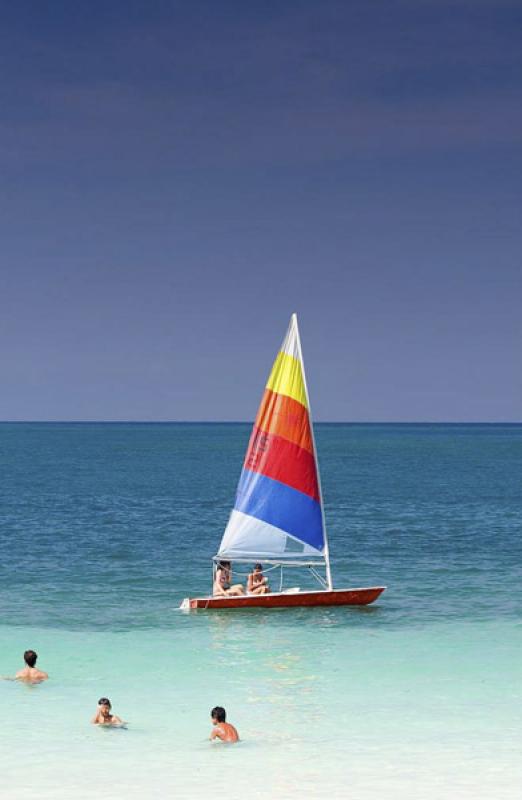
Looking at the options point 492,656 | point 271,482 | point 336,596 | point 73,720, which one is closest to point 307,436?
point 271,482

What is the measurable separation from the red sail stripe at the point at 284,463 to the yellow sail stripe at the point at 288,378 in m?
1.35

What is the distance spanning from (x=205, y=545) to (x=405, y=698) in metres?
30.5

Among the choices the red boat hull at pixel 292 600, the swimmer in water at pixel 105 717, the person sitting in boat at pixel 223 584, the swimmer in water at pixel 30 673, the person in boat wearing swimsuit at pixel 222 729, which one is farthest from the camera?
the person sitting in boat at pixel 223 584

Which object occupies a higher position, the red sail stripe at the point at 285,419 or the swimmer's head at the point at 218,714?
the red sail stripe at the point at 285,419

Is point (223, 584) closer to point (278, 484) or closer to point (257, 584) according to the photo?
point (257, 584)

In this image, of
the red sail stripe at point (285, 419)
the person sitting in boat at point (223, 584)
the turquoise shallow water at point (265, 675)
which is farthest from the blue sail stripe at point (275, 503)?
the turquoise shallow water at point (265, 675)

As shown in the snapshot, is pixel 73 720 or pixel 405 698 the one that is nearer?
pixel 73 720

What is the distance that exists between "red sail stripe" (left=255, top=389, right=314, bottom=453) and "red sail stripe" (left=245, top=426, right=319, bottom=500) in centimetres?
16

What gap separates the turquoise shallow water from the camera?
2064 cm

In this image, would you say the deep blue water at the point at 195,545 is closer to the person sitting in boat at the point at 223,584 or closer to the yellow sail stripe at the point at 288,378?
the person sitting in boat at the point at 223,584

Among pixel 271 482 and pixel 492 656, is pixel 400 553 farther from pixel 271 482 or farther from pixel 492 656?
pixel 492 656

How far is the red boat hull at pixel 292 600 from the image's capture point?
33562 mm

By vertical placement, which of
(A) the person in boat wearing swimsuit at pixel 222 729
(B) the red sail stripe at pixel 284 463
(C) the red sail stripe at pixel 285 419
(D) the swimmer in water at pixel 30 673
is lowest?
(A) the person in boat wearing swimsuit at pixel 222 729

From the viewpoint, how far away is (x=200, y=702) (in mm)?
25156
